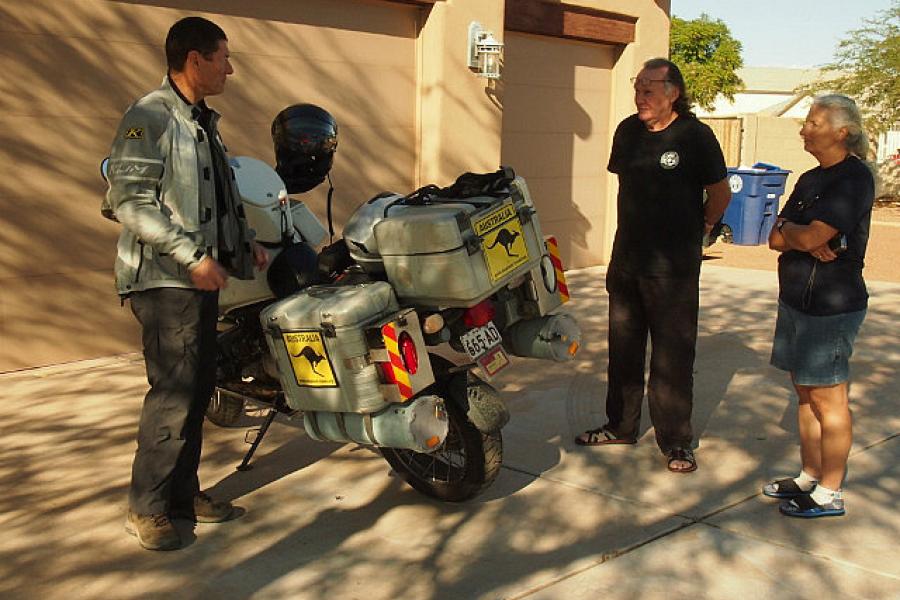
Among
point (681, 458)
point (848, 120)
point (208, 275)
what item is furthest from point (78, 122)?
point (848, 120)

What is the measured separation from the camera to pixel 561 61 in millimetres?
11078

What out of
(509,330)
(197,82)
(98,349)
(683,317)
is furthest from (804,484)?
(98,349)

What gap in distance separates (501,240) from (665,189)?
1.10 metres

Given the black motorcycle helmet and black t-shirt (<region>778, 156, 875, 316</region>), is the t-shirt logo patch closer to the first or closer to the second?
black t-shirt (<region>778, 156, 875, 316</region>)

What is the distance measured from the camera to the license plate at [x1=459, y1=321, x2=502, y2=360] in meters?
4.15

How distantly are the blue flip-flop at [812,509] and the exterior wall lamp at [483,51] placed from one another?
5924 mm

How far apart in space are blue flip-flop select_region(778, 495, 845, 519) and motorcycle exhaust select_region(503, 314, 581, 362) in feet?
3.48

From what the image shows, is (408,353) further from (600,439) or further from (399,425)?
(600,439)

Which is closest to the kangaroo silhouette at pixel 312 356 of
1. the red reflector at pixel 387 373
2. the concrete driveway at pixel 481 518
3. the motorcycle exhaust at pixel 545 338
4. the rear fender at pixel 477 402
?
the red reflector at pixel 387 373

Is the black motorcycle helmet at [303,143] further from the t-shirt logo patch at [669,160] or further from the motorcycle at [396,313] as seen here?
the t-shirt logo patch at [669,160]

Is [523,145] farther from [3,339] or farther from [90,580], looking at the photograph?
[90,580]

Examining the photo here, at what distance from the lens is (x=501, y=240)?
13.4ft

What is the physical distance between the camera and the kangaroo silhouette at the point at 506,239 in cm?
408

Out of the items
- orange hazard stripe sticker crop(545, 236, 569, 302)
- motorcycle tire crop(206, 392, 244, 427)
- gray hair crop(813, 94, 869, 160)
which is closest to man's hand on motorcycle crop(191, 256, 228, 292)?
orange hazard stripe sticker crop(545, 236, 569, 302)
